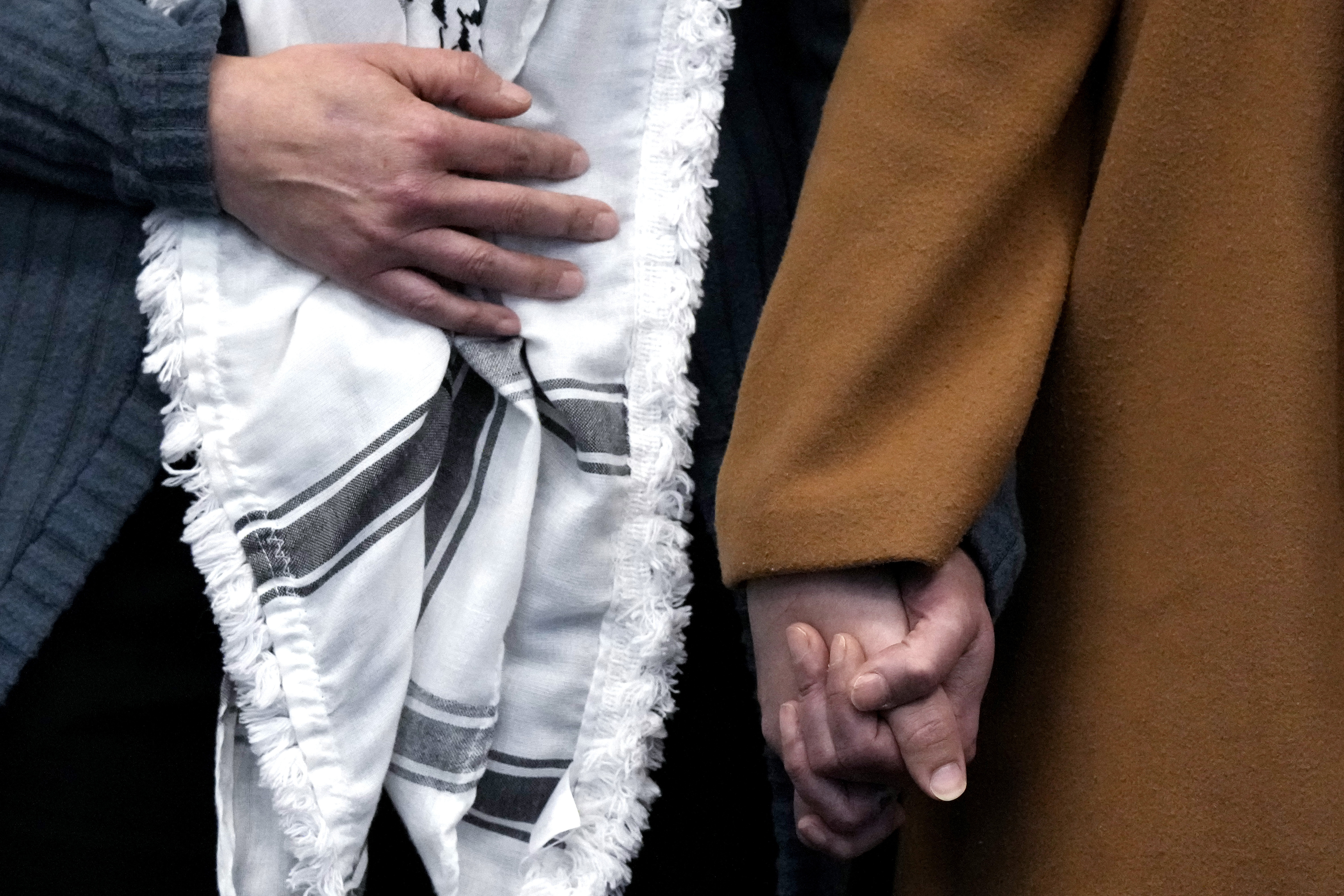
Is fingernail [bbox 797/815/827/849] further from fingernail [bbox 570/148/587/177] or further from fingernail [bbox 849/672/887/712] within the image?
fingernail [bbox 570/148/587/177]

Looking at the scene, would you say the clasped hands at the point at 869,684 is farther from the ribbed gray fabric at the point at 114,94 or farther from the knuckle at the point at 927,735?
the ribbed gray fabric at the point at 114,94

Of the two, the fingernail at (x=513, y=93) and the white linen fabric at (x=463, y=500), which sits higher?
the fingernail at (x=513, y=93)

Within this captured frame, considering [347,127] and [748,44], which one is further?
[748,44]

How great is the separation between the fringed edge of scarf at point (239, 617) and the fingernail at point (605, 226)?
22 cm

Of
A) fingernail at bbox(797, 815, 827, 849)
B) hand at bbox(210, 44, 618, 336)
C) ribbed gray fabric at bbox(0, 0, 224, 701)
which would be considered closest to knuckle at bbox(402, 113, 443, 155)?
hand at bbox(210, 44, 618, 336)

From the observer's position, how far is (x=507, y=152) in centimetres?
61

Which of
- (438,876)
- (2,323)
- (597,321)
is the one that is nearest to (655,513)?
(597,321)

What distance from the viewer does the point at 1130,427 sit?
540 millimetres

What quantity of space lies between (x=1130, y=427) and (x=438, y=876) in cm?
42

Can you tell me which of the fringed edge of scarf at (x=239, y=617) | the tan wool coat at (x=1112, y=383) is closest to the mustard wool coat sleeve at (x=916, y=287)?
the tan wool coat at (x=1112, y=383)

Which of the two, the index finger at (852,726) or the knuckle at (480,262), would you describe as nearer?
the index finger at (852,726)

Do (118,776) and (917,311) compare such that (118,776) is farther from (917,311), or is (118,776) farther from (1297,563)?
(1297,563)

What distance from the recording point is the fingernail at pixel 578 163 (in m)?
0.63

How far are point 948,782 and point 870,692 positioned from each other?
0.19ft
